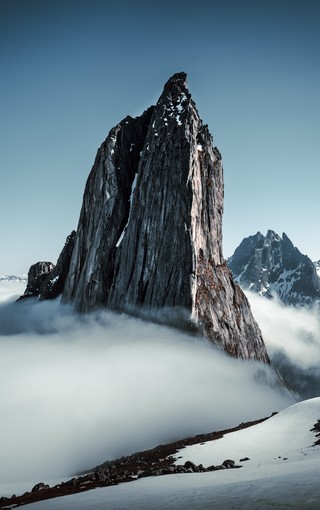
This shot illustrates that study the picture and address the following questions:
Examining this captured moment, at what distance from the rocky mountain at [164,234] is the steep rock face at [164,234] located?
25 cm

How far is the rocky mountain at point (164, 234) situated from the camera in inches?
3125

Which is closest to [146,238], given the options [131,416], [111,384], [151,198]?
[151,198]

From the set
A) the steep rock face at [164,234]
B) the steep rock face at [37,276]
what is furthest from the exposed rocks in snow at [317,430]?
the steep rock face at [37,276]

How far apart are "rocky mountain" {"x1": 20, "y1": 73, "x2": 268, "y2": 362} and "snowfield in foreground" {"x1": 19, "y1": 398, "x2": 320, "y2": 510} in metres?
48.5

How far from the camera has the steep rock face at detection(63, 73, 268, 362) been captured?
260 feet

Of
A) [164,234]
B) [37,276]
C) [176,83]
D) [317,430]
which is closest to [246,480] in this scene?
[317,430]

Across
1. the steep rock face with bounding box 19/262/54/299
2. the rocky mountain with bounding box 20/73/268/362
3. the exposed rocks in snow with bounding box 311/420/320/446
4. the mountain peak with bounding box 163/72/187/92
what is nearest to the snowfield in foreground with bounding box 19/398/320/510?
the exposed rocks in snow with bounding box 311/420/320/446

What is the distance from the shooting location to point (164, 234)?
81625 millimetres

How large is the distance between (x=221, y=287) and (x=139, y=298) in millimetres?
22918

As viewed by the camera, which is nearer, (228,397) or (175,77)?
(228,397)

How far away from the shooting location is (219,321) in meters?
84.4

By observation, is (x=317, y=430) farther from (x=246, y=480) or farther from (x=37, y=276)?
(x=37, y=276)

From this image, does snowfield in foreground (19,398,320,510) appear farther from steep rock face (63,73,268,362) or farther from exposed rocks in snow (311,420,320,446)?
steep rock face (63,73,268,362)

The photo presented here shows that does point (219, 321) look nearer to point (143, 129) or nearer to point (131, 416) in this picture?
point (131, 416)
